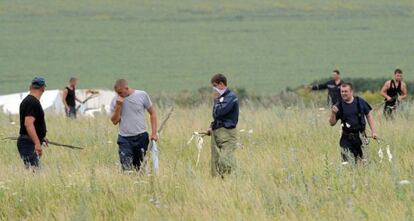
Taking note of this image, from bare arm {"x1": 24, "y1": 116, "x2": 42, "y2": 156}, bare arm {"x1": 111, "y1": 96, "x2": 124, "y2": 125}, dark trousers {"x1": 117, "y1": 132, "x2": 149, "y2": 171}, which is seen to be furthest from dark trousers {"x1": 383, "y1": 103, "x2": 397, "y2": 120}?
bare arm {"x1": 24, "y1": 116, "x2": 42, "y2": 156}

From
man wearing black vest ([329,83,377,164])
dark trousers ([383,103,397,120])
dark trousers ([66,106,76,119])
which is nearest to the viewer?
man wearing black vest ([329,83,377,164])

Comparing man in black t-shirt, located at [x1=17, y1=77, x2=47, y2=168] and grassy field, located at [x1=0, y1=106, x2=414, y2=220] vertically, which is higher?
man in black t-shirt, located at [x1=17, y1=77, x2=47, y2=168]

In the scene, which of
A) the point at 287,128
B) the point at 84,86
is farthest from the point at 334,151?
the point at 84,86

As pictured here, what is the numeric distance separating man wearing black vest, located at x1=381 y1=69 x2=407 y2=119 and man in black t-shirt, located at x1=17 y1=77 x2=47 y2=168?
7.91 m

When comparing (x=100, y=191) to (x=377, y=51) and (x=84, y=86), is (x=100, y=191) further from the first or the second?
(x=377, y=51)

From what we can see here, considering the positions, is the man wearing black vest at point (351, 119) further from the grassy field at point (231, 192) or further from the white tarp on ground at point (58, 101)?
the white tarp on ground at point (58, 101)

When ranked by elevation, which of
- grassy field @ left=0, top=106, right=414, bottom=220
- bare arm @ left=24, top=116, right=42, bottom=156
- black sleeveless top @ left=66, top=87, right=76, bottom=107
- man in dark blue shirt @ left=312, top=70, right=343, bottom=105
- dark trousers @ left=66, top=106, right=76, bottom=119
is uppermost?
bare arm @ left=24, top=116, right=42, bottom=156

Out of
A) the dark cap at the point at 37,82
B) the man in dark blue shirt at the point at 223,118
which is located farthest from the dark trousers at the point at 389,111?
the dark cap at the point at 37,82

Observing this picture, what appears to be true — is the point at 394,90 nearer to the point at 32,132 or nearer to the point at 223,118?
the point at 223,118

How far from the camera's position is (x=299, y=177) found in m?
11.5

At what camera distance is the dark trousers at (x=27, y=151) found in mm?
12672

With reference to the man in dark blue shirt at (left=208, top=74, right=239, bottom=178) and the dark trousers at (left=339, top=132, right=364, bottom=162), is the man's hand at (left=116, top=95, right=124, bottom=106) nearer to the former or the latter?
the man in dark blue shirt at (left=208, top=74, right=239, bottom=178)

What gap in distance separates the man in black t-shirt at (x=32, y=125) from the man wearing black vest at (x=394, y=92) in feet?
26.0

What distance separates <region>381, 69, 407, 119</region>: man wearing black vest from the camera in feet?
63.6
